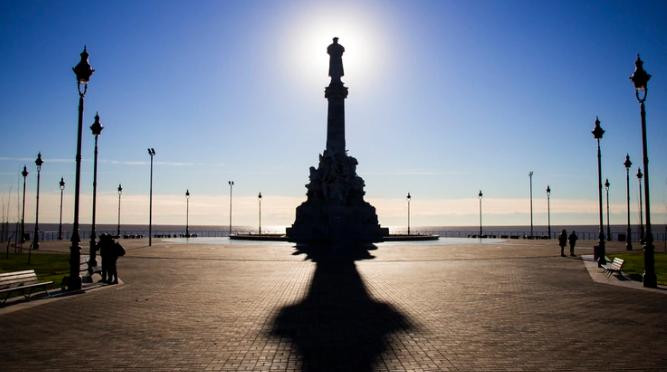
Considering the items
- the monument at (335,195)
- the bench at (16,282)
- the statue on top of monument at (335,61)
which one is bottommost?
the bench at (16,282)

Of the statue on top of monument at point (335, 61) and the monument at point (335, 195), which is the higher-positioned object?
the statue on top of monument at point (335, 61)

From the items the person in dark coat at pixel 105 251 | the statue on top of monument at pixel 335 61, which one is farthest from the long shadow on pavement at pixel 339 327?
the statue on top of monument at pixel 335 61

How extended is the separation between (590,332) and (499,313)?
229 centimetres

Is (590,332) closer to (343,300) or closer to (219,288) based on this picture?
(343,300)

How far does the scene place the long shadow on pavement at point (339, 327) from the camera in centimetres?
786

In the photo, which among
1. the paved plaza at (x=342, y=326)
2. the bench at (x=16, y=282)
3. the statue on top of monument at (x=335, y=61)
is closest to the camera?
the paved plaza at (x=342, y=326)

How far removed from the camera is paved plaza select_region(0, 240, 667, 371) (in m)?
7.80

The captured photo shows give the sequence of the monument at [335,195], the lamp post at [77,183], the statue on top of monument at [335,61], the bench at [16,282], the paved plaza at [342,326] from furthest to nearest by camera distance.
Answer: the statue on top of monument at [335,61] < the monument at [335,195] < the lamp post at [77,183] < the bench at [16,282] < the paved plaza at [342,326]

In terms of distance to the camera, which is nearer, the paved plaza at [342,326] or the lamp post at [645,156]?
the paved plaza at [342,326]

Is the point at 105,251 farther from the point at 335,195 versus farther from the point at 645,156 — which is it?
the point at 335,195

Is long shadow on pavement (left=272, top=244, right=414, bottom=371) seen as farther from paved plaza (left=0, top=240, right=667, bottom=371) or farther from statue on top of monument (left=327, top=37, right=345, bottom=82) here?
statue on top of monument (left=327, top=37, right=345, bottom=82)

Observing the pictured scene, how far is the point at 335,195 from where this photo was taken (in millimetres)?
49750

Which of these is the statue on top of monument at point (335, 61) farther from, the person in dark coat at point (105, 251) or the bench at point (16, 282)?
the bench at point (16, 282)

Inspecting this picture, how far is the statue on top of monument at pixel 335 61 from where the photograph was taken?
5338cm
